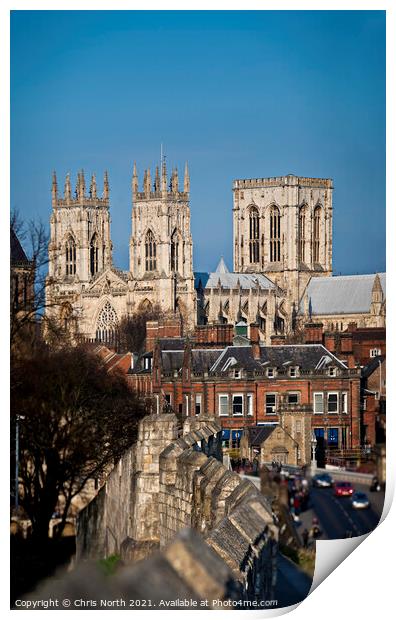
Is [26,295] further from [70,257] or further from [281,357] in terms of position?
[70,257]

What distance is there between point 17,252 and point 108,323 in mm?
73065

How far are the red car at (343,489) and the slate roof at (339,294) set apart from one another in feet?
366

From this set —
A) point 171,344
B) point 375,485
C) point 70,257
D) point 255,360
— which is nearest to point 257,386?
point 255,360

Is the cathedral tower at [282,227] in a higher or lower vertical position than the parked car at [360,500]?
higher

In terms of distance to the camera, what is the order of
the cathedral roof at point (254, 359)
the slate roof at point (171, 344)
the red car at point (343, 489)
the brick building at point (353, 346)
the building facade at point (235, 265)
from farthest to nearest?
the building facade at point (235, 265)
the slate roof at point (171, 344)
the cathedral roof at point (254, 359)
the brick building at point (353, 346)
the red car at point (343, 489)

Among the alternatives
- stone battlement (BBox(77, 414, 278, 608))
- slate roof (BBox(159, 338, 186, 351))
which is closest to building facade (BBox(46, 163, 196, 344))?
slate roof (BBox(159, 338, 186, 351))

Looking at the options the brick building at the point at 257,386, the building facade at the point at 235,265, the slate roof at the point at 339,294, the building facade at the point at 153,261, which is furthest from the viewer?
the slate roof at the point at 339,294

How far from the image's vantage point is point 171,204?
128 meters

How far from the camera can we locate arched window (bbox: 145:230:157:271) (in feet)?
417

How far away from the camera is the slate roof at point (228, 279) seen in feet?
460

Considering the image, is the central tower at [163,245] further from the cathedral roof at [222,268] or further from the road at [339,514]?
the road at [339,514]

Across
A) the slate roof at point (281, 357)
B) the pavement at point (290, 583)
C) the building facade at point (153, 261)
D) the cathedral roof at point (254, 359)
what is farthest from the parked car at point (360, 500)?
the building facade at point (153, 261)

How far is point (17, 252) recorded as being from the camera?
1898cm

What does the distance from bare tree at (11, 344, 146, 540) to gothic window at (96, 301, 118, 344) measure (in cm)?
4445
